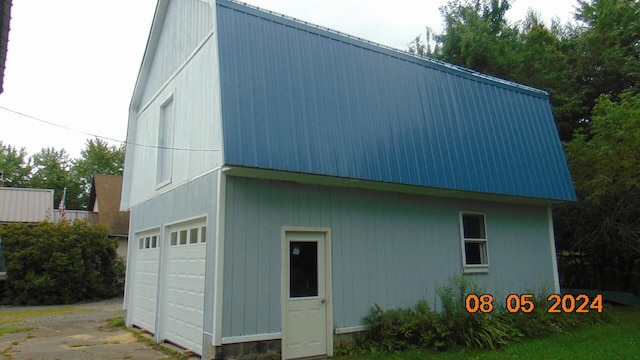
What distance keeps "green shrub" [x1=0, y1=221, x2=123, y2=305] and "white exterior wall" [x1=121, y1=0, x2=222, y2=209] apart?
6.46m

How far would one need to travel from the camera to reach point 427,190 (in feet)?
30.5

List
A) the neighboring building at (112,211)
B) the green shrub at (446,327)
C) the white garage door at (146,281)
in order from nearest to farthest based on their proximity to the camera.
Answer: the green shrub at (446,327), the white garage door at (146,281), the neighboring building at (112,211)

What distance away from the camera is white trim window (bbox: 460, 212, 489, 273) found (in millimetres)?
9945

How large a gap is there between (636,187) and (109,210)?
73.0 feet

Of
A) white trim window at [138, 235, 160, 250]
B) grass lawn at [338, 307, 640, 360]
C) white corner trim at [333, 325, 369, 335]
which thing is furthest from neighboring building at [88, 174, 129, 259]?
grass lawn at [338, 307, 640, 360]

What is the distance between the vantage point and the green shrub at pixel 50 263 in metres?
17.0

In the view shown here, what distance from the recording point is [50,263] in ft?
56.5

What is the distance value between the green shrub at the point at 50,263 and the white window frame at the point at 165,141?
9.69 metres

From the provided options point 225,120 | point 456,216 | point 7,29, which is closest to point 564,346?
point 456,216

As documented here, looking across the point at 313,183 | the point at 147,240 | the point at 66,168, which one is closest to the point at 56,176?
the point at 66,168

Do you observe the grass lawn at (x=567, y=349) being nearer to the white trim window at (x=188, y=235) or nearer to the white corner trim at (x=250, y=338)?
the white corner trim at (x=250, y=338)

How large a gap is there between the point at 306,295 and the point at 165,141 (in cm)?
510

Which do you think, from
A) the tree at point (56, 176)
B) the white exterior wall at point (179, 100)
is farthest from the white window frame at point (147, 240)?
the tree at point (56, 176)
